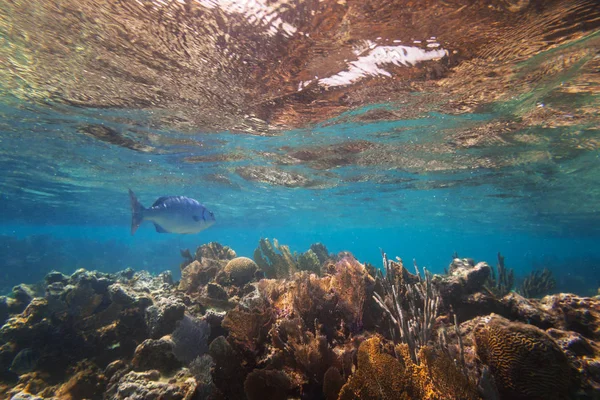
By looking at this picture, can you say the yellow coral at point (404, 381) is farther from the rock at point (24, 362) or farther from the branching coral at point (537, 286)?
the branching coral at point (537, 286)

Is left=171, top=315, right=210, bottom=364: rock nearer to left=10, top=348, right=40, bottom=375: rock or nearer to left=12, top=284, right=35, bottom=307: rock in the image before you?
left=10, top=348, right=40, bottom=375: rock

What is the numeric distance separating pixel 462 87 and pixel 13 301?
57.1 feet

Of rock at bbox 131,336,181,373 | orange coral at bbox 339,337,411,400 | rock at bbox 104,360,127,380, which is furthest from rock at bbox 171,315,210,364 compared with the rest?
orange coral at bbox 339,337,411,400

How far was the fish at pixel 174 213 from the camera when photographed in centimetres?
800

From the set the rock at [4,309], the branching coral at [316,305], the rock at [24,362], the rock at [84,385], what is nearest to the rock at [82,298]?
the rock at [24,362]

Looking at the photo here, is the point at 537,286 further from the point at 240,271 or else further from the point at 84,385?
the point at 84,385

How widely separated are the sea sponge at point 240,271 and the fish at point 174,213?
1.58m

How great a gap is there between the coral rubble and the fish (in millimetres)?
2051

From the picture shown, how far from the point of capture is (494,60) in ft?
24.2

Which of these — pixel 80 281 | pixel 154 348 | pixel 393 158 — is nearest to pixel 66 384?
pixel 154 348

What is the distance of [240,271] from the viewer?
8.23 meters

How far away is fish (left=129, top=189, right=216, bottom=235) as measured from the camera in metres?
8.00

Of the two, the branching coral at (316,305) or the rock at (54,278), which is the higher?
the branching coral at (316,305)

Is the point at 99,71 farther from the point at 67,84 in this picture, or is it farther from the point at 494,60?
the point at 494,60
